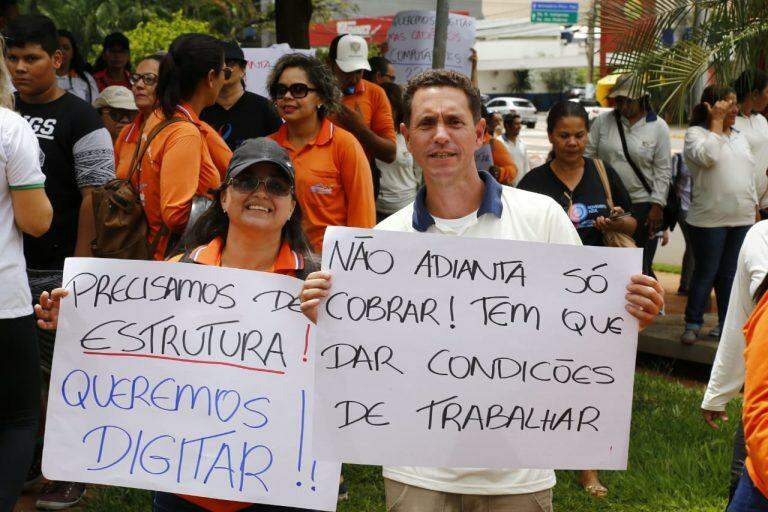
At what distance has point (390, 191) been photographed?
8234 millimetres

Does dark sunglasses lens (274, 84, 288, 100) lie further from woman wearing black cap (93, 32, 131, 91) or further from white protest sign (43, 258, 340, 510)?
woman wearing black cap (93, 32, 131, 91)

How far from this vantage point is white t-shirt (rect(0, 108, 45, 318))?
11.8 ft

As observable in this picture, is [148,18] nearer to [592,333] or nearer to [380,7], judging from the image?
[380,7]

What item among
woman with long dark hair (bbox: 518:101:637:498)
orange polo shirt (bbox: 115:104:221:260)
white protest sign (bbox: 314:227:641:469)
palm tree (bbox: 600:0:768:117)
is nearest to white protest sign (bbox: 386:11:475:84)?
palm tree (bbox: 600:0:768:117)

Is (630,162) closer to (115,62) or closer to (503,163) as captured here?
(503,163)

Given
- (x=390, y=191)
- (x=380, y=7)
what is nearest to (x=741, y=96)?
(x=390, y=191)

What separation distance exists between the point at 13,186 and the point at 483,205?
1.82 m

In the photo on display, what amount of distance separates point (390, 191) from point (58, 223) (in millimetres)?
3862

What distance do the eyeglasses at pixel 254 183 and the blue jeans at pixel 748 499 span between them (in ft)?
5.13

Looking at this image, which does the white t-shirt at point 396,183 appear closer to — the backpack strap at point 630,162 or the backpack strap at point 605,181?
the backpack strap at point 630,162

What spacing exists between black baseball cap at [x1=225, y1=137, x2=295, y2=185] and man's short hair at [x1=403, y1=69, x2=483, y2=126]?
45 centimetres

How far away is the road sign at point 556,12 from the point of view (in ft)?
113

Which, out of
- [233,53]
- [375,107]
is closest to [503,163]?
[375,107]

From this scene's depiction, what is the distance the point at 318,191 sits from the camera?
4.74m
